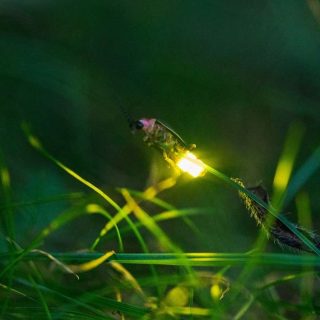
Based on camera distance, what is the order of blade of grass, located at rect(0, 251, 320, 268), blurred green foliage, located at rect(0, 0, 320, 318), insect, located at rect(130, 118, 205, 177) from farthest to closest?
blurred green foliage, located at rect(0, 0, 320, 318) < insect, located at rect(130, 118, 205, 177) < blade of grass, located at rect(0, 251, 320, 268)

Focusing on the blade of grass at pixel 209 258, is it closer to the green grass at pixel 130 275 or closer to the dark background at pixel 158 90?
the green grass at pixel 130 275

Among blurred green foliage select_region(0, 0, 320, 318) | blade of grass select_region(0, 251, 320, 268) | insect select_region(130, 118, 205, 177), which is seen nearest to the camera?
blade of grass select_region(0, 251, 320, 268)

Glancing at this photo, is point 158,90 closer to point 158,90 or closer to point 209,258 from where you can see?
point 158,90

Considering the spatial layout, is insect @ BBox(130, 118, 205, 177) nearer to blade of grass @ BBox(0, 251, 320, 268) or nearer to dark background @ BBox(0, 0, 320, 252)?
blade of grass @ BBox(0, 251, 320, 268)

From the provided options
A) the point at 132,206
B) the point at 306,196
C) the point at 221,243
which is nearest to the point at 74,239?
the point at 221,243

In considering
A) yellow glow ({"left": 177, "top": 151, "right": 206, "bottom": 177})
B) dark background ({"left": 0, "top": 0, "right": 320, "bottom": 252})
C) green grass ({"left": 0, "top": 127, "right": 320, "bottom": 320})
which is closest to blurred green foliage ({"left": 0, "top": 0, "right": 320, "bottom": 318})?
dark background ({"left": 0, "top": 0, "right": 320, "bottom": 252})

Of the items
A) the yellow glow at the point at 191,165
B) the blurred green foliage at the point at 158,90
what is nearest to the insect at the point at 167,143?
the yellow glow at the point at 191,165

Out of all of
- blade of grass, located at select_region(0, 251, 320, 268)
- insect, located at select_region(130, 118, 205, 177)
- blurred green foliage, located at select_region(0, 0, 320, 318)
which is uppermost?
blurred green foliage, located at select_region(0, 0, 320, 318)
